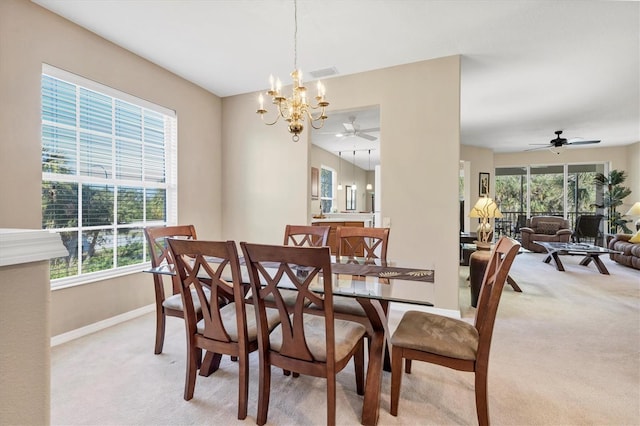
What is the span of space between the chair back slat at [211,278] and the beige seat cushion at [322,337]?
0.64 feet

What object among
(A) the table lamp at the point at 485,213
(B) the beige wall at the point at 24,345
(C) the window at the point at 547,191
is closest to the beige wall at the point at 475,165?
(C) the window at the point at 547,191

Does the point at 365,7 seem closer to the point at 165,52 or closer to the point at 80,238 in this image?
the point at 165,52

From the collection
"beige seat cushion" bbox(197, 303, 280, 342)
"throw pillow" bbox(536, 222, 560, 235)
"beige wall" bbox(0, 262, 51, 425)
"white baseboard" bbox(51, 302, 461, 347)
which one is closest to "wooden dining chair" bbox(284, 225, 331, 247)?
"beige seat cushion" bbox(197, 303, 280, 342)

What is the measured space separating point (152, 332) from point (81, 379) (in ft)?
2.58

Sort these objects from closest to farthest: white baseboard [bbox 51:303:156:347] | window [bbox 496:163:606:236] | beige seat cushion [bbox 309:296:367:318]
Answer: beige seat cushion [bbox 309:296:367:318] → white baseboard [bbox 51:303:156:347] → window [bbox 496:163:606:236]

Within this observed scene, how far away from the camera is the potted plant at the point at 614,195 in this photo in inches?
293

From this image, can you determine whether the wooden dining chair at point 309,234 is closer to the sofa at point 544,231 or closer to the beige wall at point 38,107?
the beige wall at point 38,107

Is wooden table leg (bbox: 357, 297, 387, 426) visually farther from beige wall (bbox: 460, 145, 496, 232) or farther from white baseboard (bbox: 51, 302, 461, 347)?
beige wall (bbox: 460, 145, 496, 232)

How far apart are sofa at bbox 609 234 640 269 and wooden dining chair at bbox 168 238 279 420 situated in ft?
22.0

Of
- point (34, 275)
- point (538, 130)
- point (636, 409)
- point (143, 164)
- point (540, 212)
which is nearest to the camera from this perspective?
point (34, 275)

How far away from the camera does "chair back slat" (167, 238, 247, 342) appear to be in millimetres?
1597

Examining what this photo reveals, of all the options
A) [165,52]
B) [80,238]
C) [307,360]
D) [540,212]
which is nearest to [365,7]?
[165,52]

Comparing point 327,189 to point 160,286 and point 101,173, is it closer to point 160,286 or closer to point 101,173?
point 101,173

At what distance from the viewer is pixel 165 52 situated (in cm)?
320
